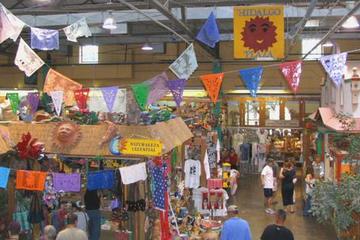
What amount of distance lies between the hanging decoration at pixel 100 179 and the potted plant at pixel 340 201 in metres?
3.19

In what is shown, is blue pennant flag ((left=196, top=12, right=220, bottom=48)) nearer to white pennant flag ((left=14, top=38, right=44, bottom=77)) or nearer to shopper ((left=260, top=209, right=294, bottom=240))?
white pennant flag ((left=14, top=38, right=44, bottom=77))

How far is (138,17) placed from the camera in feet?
46.9

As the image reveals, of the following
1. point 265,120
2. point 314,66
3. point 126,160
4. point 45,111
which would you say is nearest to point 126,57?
point 265,120

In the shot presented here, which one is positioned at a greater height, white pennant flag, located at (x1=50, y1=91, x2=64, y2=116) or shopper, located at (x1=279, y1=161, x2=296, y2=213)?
white pennant flag, located at (x1=50, y1=91, x2=64, y2=116)

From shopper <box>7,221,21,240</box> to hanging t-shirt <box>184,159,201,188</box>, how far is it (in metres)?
4.02

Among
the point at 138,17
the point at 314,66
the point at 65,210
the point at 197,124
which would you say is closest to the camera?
the point at 65,210

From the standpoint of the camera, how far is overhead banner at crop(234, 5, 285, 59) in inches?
359

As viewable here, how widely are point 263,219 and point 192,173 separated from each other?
10.3 feet

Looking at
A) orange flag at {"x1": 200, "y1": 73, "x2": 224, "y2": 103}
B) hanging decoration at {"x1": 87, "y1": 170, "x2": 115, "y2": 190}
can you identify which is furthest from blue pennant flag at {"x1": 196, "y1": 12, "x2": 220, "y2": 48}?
hanging decoration at {"x1": 87, "y1": 170, "x2": 115, "y2": 190}

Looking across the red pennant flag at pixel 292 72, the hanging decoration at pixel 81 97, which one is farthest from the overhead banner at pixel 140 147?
the red pennant flag at pixel 292 72

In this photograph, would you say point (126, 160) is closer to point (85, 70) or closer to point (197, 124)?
point (197, 124)

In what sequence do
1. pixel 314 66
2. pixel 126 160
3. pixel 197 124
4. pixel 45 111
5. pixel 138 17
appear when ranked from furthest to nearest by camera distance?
pixel 314 66 < pixel 138 17 < pixel 197 124 < pixel 45 111 < pixel 126 160

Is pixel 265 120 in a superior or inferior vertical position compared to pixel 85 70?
inferior

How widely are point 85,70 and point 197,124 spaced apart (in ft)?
39.2
